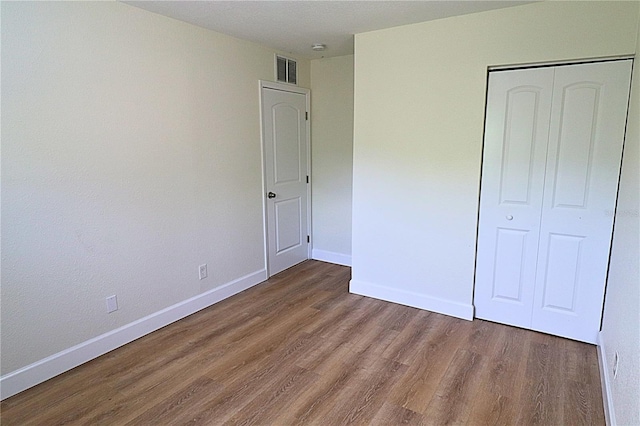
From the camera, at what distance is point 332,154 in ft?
15.1

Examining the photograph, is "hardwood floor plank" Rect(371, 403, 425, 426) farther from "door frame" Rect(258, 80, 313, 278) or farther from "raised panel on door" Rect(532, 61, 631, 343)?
"door frame" Rect(258, 80, 313, 278)

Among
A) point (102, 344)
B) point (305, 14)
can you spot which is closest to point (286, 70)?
point (305, 14)

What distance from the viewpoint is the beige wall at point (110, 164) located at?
223cm

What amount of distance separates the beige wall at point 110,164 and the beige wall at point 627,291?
3.01 m

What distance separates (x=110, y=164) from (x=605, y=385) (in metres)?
3.46

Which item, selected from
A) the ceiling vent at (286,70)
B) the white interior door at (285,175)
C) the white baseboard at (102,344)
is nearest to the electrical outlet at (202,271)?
the white baseboard at (102,344)

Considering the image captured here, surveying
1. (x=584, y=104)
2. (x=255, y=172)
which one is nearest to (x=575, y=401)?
(x=584, y=104)

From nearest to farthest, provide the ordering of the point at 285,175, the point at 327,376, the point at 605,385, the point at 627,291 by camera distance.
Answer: the point at 627,291 → the point at 605,385 → the point at 327,376 → the point at 285,175

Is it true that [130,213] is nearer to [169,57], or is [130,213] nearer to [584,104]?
[169,57]

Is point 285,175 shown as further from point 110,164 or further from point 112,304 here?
point 112,304

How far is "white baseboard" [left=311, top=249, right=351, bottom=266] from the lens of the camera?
4.70 metres

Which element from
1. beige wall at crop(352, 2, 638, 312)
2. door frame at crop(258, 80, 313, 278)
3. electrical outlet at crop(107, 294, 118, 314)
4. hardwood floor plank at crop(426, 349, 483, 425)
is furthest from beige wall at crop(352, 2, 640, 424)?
electrical outlet at crop(107, 294, 118, 314)

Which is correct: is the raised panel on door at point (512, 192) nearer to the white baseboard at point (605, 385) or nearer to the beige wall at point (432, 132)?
the beige wall at point (432, 132)

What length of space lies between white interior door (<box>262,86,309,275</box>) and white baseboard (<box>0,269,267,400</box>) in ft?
2.61
